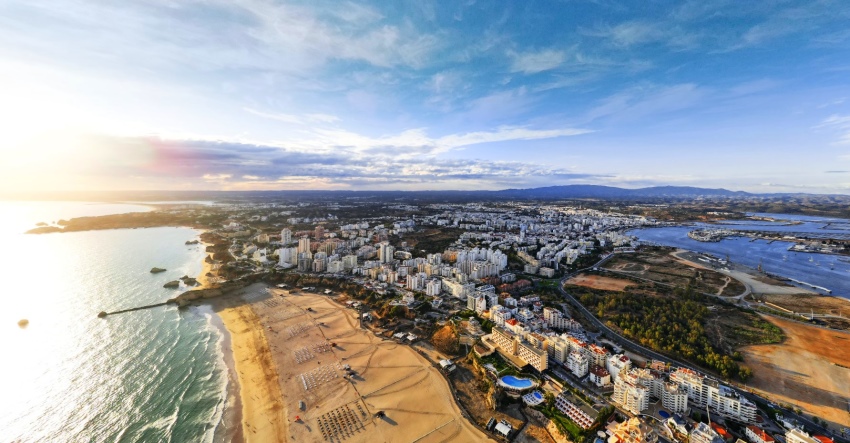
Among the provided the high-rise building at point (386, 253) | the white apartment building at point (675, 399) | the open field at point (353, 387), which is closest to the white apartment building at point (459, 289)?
the open field at point (353, 387)

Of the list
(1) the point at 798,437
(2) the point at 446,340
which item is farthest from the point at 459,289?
(1) the point at 798,437

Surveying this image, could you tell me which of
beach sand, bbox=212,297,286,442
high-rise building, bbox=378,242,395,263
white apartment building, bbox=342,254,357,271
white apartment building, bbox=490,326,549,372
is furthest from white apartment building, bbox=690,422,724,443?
high-rise building, bbox=378,242,395,263

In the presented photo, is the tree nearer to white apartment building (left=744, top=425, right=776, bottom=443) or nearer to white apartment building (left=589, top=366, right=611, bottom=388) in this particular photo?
white apartment building (left=589, top=366, right=611, bottom=388)

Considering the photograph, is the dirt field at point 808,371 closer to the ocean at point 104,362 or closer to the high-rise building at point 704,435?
the high-rise building at point 704,435

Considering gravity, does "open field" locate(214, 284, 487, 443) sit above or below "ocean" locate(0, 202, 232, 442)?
above

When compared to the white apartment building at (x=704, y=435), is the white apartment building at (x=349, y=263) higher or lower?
lower
